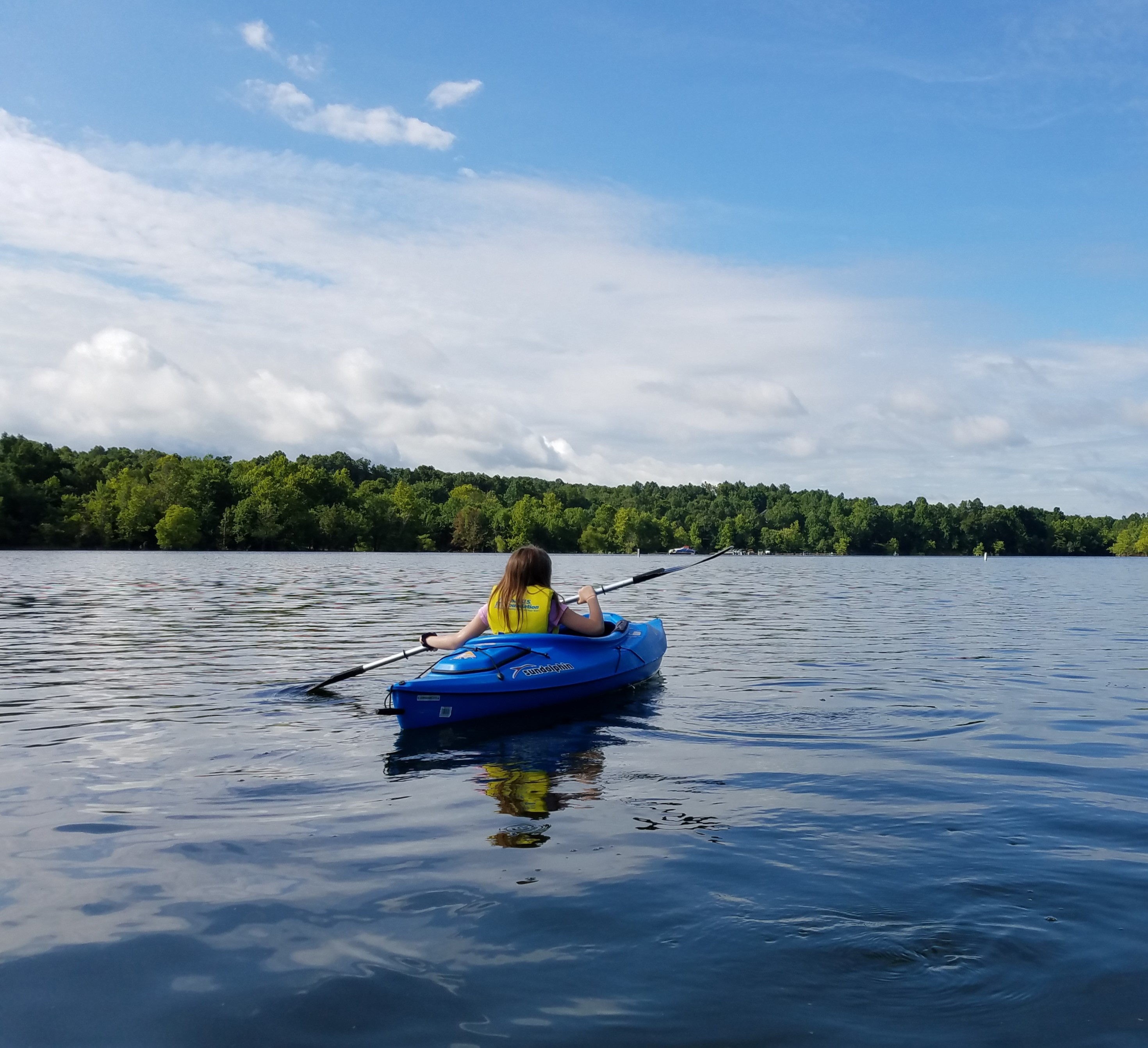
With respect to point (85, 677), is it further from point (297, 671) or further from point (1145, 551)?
point (1145, 551)

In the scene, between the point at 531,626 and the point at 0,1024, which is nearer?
the point at 0,1024

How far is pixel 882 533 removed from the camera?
6929 inches

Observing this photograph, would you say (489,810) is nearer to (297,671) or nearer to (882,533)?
(297,671)

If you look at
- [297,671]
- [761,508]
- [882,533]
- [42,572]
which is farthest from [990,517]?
[297,671]

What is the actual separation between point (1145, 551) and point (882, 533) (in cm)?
4432

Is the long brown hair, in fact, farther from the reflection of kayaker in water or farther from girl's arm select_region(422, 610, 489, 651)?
the reflection of kayaker in water

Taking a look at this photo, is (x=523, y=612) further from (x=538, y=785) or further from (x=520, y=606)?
(x=538, y=785)

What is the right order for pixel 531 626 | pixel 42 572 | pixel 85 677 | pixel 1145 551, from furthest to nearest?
pixel 1145 551 → pixel 42 572 → pixel 85 677 → pixel 531 626

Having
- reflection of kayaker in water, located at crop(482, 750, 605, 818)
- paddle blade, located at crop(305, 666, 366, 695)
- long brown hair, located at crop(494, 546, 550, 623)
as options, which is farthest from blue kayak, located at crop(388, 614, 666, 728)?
paddle blade, located at crop(305, 666, 366, 695)

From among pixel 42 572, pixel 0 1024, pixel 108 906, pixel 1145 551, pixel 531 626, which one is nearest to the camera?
pixel 0 1024

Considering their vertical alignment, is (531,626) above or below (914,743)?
above

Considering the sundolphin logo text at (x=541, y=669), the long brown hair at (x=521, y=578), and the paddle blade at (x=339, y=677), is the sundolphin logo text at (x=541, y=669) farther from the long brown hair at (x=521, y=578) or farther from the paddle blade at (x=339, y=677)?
the paddle blade at (x=339, y=677)

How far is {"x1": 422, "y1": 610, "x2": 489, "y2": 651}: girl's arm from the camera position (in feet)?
33.7

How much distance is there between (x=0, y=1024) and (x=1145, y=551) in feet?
643
